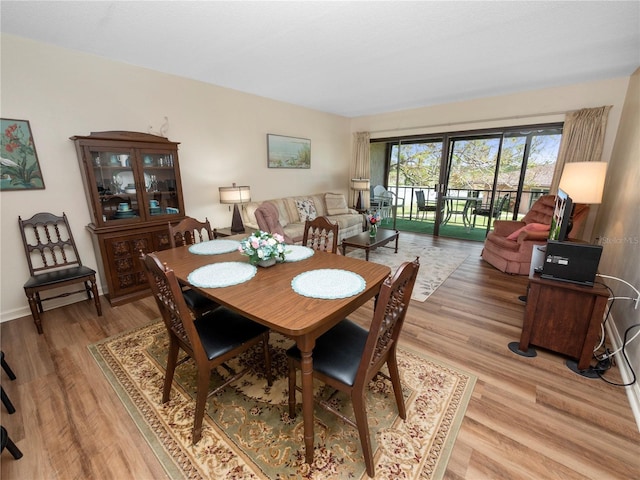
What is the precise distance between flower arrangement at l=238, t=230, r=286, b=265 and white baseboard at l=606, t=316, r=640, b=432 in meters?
2.23

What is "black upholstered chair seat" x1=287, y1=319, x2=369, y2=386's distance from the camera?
1.21 meters

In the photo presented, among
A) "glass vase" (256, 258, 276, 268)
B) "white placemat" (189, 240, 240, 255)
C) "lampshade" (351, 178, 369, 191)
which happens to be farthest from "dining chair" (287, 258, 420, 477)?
"lampshade" (351, 178, 369, 191)

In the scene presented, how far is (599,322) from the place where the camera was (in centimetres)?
171

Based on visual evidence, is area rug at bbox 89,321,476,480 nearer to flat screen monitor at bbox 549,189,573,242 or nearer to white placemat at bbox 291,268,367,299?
white placemat at bbox 291,268,367,299

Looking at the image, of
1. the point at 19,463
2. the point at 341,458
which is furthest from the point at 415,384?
the point at 19,463

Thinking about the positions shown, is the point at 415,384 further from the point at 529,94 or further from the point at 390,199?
the point at 390,199

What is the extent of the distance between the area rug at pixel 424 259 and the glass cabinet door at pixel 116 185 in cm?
297

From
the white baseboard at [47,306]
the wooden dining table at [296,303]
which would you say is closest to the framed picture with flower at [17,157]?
the white baseboard at [47,306]

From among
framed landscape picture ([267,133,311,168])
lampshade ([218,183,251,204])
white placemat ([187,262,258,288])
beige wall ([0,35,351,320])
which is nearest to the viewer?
white placemat ([187,262,258,288])

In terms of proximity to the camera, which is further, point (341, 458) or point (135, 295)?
point (135, 295)


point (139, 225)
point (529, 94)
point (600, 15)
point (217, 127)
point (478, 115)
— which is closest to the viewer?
point (600, 15)

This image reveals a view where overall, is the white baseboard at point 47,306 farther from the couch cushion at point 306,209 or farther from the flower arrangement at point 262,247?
the couch cushion at point 306,209

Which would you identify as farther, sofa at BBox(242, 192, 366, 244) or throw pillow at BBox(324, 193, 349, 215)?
throw pillow at BBox(324, 193, 349, 215)

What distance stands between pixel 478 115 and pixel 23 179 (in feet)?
20.0
